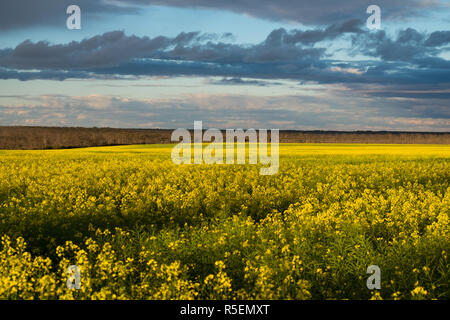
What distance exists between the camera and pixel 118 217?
11906mm

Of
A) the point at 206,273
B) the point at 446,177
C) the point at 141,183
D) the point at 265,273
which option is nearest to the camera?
the point at 265,273

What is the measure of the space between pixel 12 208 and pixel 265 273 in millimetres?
8937

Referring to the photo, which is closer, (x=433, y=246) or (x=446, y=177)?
(x=433, y=246)

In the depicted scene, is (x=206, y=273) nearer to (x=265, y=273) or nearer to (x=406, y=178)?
(x=265, y=273)

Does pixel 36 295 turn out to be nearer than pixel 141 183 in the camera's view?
Yes

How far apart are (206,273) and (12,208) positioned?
7.36 metres

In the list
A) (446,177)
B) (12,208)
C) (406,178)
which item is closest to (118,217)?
(12,208)

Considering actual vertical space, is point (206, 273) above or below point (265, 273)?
below

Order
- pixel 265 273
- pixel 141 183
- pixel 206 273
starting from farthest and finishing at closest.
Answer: pixel 141 183
pixel 206 273
pixel 265 273
